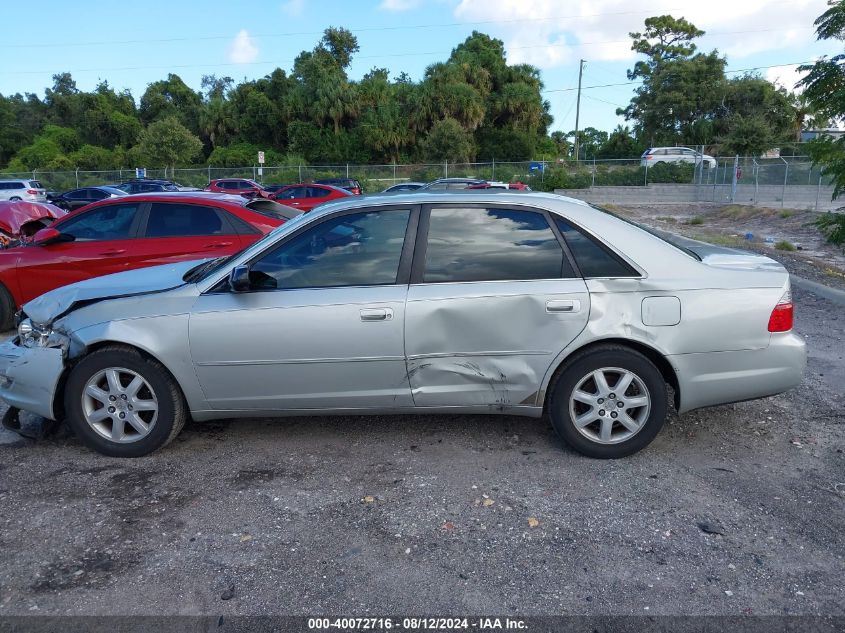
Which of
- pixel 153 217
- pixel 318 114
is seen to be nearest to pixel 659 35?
pixel 318 114

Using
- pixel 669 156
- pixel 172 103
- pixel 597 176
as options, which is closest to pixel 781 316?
pixel 597 176

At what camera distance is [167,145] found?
45.1 meters

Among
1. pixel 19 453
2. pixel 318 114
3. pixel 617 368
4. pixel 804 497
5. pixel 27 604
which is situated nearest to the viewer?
pixel 27 604

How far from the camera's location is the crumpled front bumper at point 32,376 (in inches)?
164

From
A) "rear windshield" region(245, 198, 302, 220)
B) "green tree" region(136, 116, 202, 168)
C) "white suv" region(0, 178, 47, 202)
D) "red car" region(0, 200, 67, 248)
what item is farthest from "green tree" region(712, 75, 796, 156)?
"red car" region(0, 200, 67, 248)

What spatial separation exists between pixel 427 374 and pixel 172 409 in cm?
161

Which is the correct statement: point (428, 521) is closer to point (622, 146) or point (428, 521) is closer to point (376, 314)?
point (376, 314)

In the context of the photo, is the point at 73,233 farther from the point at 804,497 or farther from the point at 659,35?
the point at 659,35

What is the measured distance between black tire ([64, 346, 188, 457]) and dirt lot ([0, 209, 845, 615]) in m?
0.12

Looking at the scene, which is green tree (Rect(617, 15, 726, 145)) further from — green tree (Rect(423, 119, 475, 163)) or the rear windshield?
the rear windshield

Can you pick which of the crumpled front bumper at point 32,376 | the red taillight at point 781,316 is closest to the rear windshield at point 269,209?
the crumpled front bumper at point 32,376

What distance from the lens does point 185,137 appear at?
45656mm

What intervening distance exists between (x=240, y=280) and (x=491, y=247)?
154 cm

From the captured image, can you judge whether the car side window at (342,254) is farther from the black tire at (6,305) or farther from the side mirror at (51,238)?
the black tire at (6,305)
